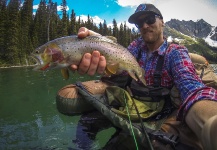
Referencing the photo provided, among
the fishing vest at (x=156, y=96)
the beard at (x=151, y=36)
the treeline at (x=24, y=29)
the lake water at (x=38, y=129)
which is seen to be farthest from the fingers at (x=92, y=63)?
the treeline at (x=24, y=29)

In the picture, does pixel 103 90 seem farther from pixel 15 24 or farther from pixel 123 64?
pixel 15 24

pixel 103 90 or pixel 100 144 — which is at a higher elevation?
pixel 103 90

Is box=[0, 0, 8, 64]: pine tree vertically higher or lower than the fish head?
higher

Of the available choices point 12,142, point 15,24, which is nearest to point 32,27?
point 15,24

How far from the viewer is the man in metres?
2.78

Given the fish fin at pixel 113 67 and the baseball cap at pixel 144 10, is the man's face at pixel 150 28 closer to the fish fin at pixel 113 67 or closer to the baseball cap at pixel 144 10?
the baseball cap at pixel 144 10

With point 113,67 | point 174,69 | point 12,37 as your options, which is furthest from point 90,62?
point 12,37

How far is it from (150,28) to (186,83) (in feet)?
6.20

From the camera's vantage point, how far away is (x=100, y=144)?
654 cm

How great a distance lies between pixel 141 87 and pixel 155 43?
1.09 meters

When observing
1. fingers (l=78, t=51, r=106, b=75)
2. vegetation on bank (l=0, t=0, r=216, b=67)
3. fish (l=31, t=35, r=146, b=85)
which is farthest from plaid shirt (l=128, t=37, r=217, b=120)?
vegetation on bank (l=0, t=0, r=216, b=67)

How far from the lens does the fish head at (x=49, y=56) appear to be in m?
3.69

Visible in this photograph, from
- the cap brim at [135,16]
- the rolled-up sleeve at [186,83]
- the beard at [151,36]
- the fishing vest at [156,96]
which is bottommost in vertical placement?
the fishing vest at [156,96]

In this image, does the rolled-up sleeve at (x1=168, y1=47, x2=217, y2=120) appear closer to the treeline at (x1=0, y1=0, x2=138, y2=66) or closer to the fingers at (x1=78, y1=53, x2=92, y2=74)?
the fingers at (x1=78, y1=53, x2=92, y2=74)
